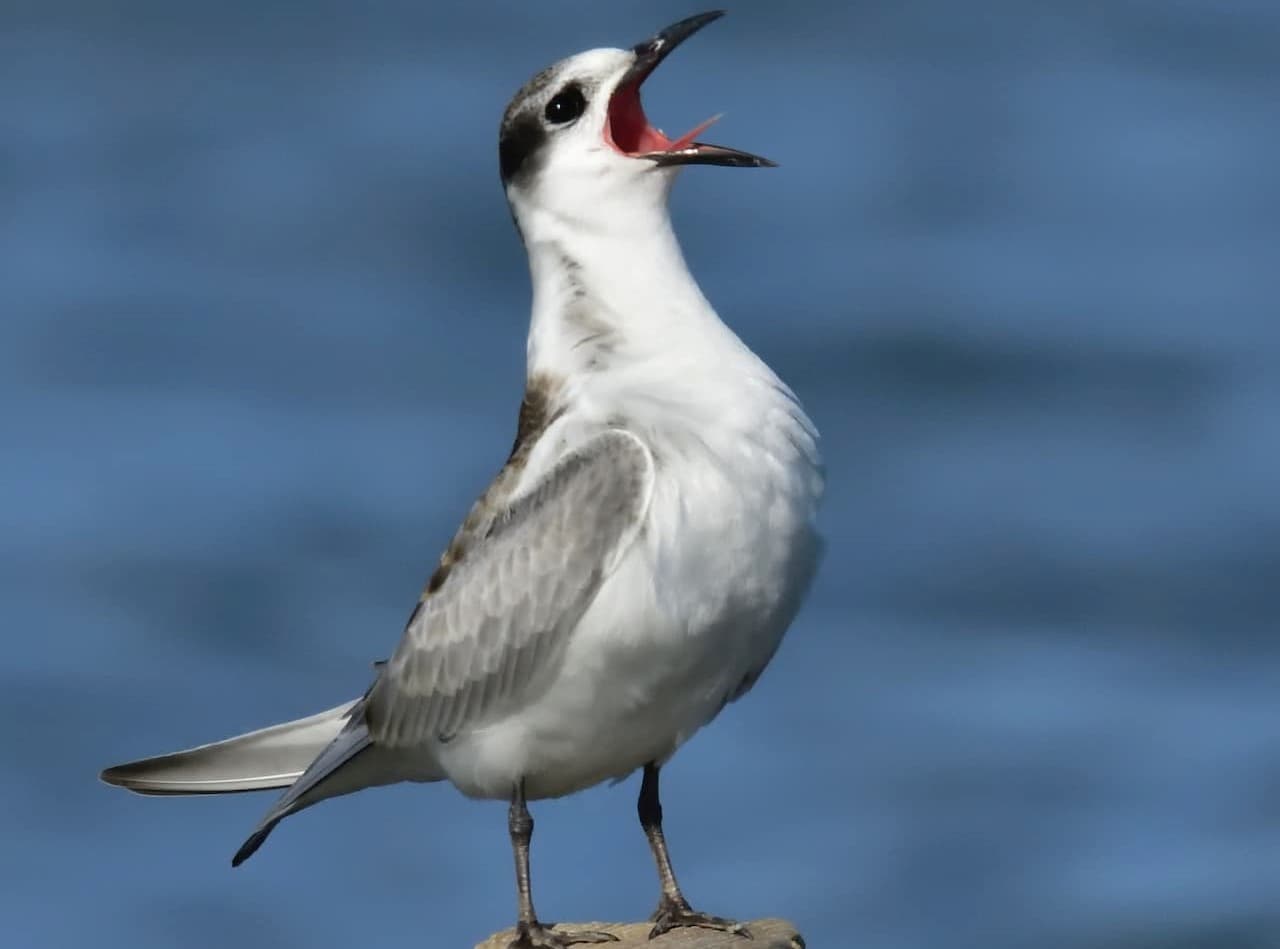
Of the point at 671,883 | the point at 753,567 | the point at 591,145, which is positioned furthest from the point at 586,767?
the point at 591,145

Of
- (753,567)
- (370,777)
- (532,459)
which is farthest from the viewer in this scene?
(370,777)

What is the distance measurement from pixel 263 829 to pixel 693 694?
1885 mm

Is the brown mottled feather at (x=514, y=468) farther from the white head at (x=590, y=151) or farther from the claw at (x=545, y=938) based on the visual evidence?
the claw at (x=545, y=938)

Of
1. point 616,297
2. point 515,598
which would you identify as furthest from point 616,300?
point 515,598

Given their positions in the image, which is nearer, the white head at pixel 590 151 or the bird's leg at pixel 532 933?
the bird's leg at pixel 532 933

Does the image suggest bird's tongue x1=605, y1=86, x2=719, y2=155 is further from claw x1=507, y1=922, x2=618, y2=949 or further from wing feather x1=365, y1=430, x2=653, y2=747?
claw x1=507, y1=922, x2=618, y2=949

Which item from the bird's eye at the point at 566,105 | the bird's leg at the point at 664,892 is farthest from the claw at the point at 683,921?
the bird's eye at the point at 566,105

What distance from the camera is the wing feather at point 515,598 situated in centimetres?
865

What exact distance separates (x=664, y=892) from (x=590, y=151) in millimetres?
2697

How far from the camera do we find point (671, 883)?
29.4 feet

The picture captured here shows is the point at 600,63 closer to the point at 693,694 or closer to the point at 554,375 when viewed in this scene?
the point at 554,375

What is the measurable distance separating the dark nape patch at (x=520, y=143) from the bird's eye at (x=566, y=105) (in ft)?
0.19

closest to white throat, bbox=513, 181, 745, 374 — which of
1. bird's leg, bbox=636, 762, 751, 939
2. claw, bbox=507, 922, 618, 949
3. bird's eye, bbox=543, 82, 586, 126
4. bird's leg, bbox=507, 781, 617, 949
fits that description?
bird's eye, bbox=543, 82, 586, 126

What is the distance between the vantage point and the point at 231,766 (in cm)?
985
